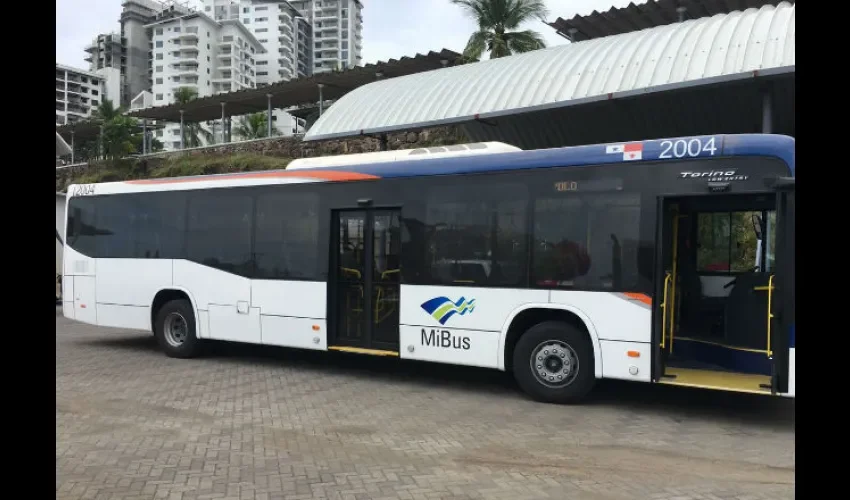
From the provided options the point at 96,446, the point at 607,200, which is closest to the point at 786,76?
the point at 607,200

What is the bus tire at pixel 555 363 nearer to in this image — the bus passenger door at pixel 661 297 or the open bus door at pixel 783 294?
the bus passenger door at pixel 661 297

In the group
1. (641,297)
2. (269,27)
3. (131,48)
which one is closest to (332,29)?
(269,27)

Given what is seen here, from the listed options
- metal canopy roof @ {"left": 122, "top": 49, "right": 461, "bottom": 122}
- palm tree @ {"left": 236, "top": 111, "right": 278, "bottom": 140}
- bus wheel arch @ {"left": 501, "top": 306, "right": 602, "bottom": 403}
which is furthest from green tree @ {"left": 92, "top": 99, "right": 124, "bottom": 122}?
bus wheel arch @ {"left": 501, "top": 306, "right": 602, "bottom": 403}

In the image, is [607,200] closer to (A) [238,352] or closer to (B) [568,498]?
(B) [568,498]

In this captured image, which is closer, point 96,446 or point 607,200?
point 96,446

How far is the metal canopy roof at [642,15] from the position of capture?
22.2 metres

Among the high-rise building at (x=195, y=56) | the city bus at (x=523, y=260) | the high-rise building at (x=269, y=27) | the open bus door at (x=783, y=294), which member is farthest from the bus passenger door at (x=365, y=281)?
the high-rise building at (x=269, y=27)

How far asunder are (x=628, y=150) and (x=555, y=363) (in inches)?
104

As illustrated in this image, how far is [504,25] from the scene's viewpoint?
25.2m

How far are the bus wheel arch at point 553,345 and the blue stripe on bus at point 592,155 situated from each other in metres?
1.82
